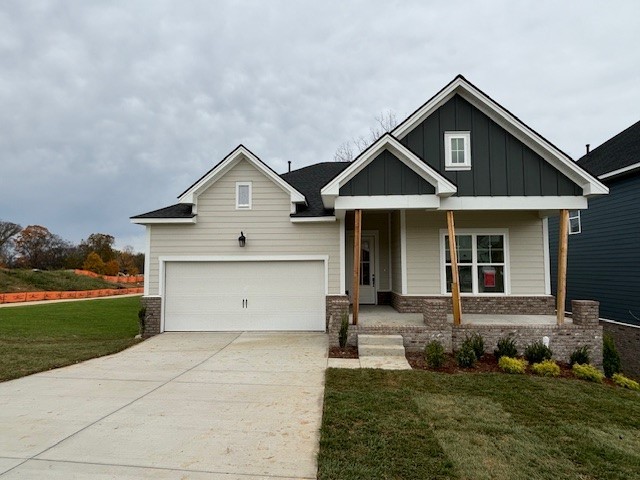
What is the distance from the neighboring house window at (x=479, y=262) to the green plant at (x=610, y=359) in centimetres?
301

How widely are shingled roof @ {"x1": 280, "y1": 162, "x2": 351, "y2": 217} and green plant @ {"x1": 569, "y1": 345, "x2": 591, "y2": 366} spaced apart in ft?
22.0

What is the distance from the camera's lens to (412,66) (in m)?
16.2

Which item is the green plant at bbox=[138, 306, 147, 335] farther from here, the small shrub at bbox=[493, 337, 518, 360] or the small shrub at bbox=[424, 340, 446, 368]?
the small shrub at bbox=[493, 337, 518, 360]

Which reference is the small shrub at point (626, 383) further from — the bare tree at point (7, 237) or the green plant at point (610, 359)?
the bare tree at point (7, 237)

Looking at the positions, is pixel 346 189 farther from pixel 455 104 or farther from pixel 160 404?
pixel 160 404

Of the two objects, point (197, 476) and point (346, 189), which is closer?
point (197, 476)

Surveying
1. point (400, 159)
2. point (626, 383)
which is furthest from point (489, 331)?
point (400, 159)

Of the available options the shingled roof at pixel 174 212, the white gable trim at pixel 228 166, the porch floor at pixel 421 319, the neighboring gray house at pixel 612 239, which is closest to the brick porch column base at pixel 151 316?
the shingled roof at pixel 174 212

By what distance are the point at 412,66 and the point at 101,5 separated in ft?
37.6

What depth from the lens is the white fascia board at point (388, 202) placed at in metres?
9.14

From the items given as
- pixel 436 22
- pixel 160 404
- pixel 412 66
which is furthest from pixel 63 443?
pixel 412 66

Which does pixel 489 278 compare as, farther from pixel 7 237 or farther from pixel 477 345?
pixel 7 237

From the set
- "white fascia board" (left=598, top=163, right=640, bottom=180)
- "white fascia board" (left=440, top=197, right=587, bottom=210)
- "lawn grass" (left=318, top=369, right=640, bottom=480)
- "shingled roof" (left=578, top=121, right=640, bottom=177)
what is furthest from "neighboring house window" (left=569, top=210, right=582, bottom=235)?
"lawn grass" (left=318, top=369, right=640, bottom=480)

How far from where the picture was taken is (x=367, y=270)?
12969 mm
